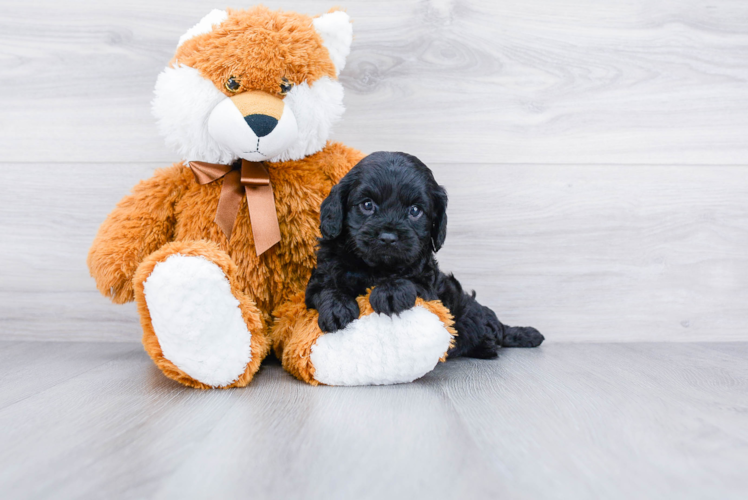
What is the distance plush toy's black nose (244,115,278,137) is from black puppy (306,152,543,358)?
175mm

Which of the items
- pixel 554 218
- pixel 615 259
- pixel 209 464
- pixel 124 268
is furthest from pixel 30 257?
pixel 615 259

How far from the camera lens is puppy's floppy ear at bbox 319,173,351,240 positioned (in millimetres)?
954

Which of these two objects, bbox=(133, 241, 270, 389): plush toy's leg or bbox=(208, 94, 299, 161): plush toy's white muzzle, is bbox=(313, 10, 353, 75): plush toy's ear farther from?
bbox=(133, 241, 270, 389): plush toy's leg

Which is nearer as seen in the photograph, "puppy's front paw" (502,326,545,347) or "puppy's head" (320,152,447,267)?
"puppy's head" (320,152,447,267)

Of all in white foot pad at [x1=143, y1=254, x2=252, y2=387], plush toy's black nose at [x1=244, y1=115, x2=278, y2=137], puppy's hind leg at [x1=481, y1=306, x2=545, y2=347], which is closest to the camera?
white foot pad at [x1=143, y1=254, x2=252, y2=387]

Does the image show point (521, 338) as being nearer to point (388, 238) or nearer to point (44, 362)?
point (388, 238)

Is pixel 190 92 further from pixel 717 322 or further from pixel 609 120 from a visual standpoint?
pixel 717 322

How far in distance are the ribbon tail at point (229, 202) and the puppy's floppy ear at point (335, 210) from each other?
21 cm

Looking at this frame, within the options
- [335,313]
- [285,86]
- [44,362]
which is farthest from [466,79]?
[44,362]

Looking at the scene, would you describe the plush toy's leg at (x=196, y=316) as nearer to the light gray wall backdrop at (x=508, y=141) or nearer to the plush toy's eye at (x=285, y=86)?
the plush toy's eye at (x=285, y=86)

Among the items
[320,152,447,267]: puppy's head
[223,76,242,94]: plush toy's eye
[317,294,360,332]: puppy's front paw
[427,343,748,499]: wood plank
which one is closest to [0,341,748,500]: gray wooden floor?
[427,343,748,499]: wood plank

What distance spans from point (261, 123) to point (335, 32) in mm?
278

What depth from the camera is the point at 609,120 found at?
1.41 meters

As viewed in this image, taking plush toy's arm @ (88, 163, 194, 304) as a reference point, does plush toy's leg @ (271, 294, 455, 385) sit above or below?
below
